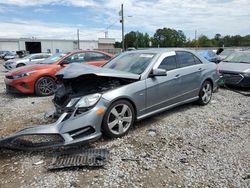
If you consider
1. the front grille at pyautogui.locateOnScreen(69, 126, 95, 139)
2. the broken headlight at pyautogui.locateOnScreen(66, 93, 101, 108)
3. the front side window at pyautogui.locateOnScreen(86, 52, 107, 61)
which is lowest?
the front grille at pyautogui.locateOnScreen(69, 126, 95, 139)

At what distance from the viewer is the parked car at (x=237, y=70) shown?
805cm

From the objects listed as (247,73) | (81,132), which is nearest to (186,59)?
(81,132)

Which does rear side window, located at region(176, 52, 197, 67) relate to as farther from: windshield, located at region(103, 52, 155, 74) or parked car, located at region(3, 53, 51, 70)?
parked car, located at region(3, 53, 51, 70)

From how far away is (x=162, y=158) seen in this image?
3.48 meters

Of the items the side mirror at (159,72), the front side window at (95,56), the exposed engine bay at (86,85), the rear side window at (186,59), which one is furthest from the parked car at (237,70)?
the exposed engine bay at (86,85)

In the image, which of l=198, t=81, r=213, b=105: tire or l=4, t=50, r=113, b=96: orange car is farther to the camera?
l=4, t=50, r=113, b=96: orange car

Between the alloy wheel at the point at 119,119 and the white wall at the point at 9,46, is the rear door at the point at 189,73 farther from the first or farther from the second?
the white wall at the point at 9,46

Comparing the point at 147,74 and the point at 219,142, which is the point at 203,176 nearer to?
the point at 219,142

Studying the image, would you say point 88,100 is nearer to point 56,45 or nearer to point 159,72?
point 159,72

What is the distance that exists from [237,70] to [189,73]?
3.72m

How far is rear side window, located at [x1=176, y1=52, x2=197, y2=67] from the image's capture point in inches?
215

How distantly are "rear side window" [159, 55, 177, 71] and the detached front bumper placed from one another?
5.96ft

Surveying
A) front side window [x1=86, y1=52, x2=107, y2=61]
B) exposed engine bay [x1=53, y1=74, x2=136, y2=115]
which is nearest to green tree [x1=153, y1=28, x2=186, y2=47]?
front side window [x1=86, y1=52, x2=107, y2=61]

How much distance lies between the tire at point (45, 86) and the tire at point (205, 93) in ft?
14.9
